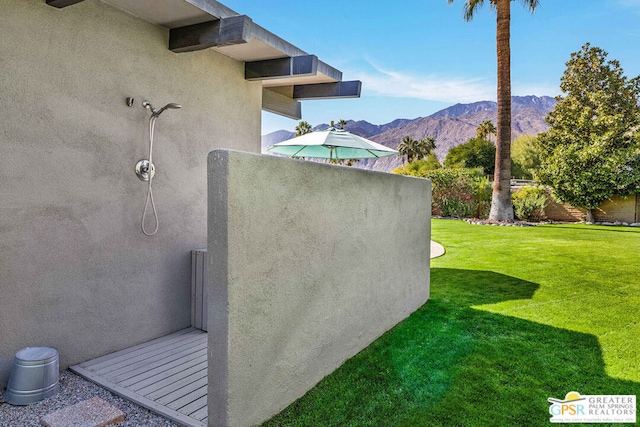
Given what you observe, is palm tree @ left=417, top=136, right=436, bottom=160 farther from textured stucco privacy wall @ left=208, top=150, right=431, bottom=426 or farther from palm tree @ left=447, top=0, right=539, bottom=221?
textured stucco privacy wall @ left=208, top=150, right=431, bottom=426

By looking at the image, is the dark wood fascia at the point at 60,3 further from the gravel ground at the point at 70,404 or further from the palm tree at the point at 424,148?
the palm tree at the point at 424,148

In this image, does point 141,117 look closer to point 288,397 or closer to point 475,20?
point 288,397

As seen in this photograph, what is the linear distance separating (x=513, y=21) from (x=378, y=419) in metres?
17.2

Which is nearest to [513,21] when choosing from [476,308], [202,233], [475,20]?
[475,20]

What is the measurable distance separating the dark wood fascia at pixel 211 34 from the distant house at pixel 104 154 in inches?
0.6

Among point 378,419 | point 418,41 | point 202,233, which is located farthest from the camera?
point 418,41

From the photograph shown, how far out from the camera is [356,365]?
345 centimetres

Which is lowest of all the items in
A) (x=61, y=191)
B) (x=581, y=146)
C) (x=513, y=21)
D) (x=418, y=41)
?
(x=61, y=191)

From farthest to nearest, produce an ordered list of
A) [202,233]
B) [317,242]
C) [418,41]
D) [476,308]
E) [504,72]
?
[418,41] < [504,72] < [476,308] < [202,233] < [317,242]

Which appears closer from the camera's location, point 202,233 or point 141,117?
point 141,117

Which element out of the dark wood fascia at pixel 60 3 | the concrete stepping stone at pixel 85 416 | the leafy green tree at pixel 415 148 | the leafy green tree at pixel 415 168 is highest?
the leafy green tree at pixel 415 148

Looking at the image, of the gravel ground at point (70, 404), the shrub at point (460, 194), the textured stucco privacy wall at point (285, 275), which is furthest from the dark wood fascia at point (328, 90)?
the shrub at point (460, 194)

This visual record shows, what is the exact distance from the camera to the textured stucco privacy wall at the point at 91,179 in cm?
308

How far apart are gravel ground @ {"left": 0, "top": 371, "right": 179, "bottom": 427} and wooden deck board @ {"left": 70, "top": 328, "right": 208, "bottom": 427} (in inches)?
1.8
